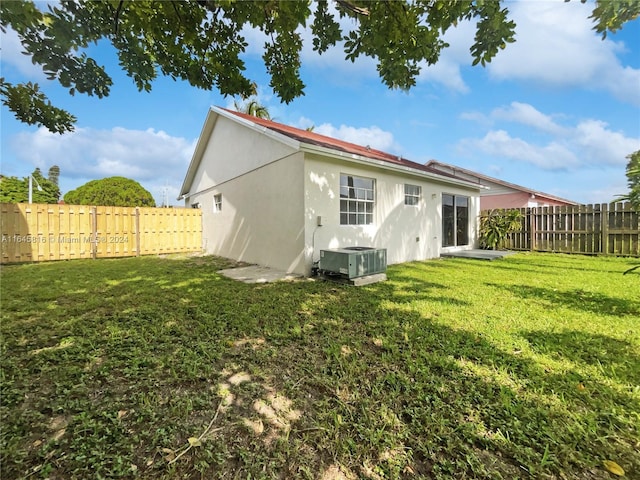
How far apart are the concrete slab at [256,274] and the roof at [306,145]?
9.99ft

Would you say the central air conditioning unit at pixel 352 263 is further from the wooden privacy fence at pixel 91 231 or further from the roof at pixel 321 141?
the wooden privacy fence at pixel 91 231

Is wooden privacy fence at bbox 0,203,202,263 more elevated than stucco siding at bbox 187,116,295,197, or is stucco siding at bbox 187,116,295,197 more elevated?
stucco siding at bbox 187,116,295,197

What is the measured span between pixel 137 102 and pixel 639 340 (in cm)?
720

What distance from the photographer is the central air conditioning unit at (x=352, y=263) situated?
19.4 ft

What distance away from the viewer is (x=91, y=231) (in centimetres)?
1009

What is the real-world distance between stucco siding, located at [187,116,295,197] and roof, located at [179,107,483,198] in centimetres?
26

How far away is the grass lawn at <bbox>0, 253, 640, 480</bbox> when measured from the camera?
163 centimetres

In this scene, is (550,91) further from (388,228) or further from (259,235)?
(259,235)

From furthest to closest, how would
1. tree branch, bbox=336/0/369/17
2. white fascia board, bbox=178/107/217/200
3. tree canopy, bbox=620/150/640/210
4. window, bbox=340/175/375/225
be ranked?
white fascia board, bbox=178/107/217/200, window, bbox=340/175/375/225, tree canopy, bbox=620/150/640/210, tree branch, bbox=336/0/369/17

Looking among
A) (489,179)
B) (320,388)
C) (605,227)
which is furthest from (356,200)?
(489,179)

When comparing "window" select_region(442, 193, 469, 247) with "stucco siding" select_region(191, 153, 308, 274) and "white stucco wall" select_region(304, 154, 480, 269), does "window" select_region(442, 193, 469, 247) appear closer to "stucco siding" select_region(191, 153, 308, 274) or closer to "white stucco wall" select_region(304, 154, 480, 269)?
"white stucco wall" select_region(304, 154, 480, 269)

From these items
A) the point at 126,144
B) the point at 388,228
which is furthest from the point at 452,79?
the point at 126,144

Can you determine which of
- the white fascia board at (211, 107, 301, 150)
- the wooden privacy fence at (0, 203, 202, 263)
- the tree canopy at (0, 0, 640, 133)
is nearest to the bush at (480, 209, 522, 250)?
the white fascia board at (211, 107, 301, 150)

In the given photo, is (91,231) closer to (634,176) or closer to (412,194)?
(412,194)
